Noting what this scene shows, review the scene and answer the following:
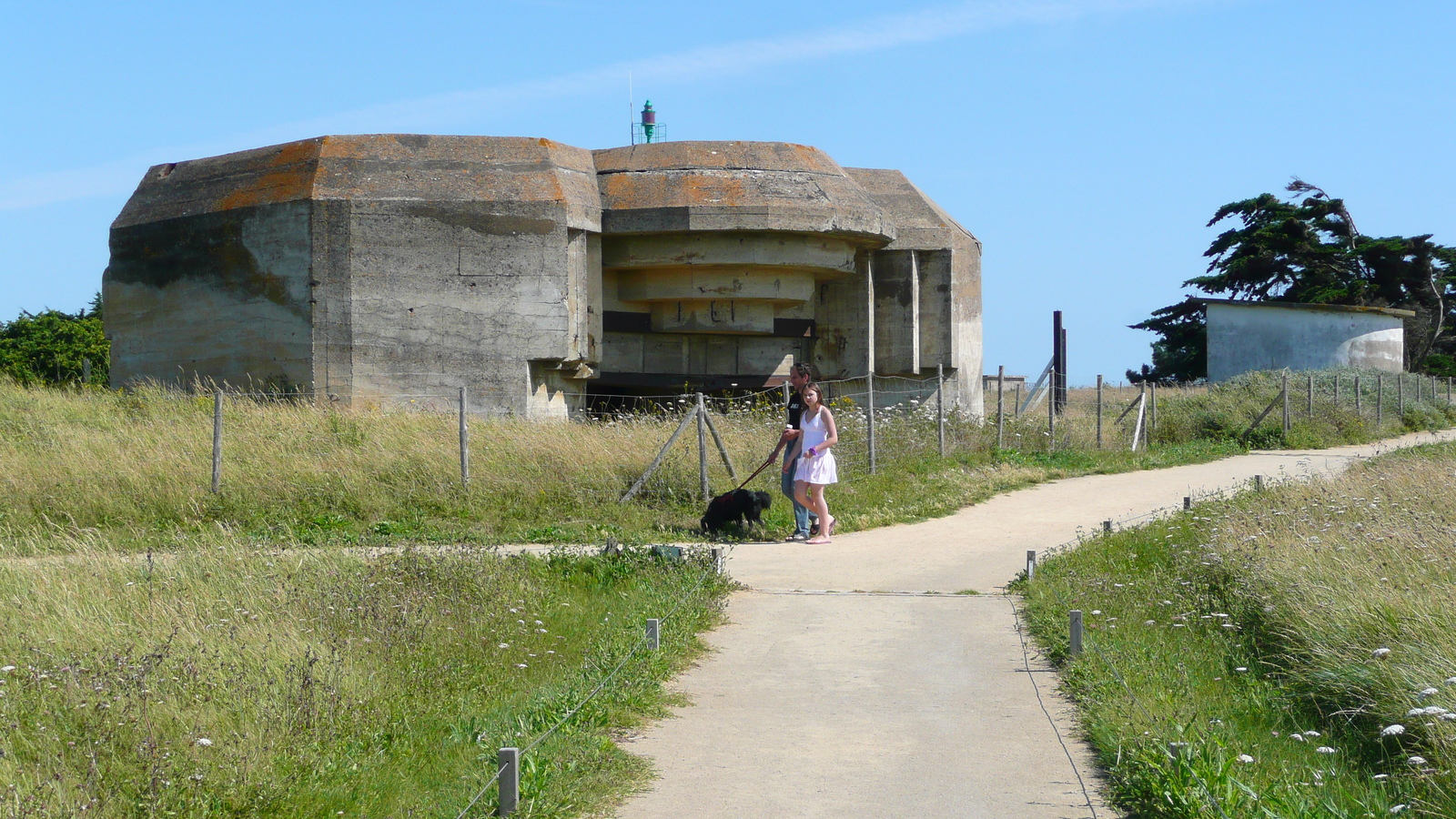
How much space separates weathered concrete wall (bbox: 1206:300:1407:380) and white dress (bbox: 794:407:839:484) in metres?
25.8

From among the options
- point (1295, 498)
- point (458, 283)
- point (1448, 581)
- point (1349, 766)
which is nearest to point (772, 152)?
point (458, 283)

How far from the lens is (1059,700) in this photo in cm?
627

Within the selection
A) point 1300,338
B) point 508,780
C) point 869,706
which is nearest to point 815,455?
point 869,706

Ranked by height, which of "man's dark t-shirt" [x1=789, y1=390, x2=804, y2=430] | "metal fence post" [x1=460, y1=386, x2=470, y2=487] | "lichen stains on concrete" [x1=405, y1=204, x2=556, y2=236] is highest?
"lichen stains on concrete" [x1=405, y1=204, x2=556, y2=236]

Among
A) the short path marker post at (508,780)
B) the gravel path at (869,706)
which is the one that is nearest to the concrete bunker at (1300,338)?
the gravel path at (869,706)

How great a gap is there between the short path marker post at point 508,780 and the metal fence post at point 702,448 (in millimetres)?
9018

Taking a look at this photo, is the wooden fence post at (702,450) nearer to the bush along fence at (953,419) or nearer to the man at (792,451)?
the bush along fence at (953,419)

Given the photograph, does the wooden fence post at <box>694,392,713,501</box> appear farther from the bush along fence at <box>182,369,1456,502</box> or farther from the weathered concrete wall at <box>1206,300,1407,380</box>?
the weathered concrete wall at <box>1206,300,1407,380</box>

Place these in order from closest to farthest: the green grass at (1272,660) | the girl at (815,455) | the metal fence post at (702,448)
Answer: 1. the green grass at (1272,660)
2. the girl at (815,455)
3. the metal fence post at (702,448)

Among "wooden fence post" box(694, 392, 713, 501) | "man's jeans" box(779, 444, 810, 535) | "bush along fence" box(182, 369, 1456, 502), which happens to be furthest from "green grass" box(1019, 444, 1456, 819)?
"bush along fence" box(182, 369, 1456, 502)

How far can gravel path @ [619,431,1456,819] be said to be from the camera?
4.82 metres

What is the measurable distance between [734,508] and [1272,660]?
582 cm

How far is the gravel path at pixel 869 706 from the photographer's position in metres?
4.82

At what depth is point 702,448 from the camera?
43.8ft
